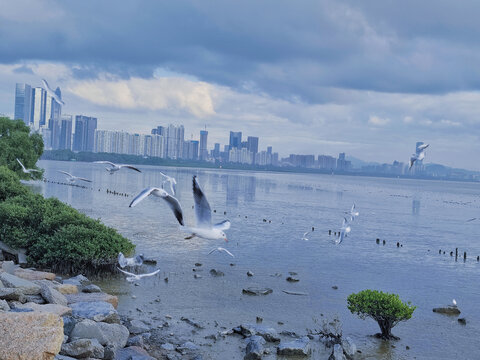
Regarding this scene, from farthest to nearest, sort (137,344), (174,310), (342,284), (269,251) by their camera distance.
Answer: (269,251) → (342,284) → (174,310) → (137,344)

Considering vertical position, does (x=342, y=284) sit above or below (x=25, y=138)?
below

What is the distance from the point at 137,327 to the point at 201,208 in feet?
49.2

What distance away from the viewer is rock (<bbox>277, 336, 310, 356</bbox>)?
20.8 m

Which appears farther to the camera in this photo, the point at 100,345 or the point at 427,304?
the point at 427,304

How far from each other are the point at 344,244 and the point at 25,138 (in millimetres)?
48200

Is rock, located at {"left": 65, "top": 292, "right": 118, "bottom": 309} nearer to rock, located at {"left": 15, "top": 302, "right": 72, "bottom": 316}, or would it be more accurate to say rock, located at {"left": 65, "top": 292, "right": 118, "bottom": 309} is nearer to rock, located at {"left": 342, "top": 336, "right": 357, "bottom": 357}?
rock, located at {"left": 15, "top": 302, "right": 72, "bottom": 316}

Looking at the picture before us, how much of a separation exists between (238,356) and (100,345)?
692cm

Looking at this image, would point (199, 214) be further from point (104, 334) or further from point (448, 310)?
point (448, 310)

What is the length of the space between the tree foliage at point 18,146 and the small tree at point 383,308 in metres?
55.8

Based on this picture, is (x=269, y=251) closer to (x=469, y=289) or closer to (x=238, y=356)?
(x=469, y=289)

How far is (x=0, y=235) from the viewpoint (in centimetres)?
3216

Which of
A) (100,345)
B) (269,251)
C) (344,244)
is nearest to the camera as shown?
(100,345)

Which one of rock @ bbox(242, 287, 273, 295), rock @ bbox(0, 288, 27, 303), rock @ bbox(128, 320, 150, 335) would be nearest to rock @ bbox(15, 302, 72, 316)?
rock @ bbox(0, 288, 27, 303)

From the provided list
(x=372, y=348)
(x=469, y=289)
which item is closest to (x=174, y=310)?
(x=372, y=348)
